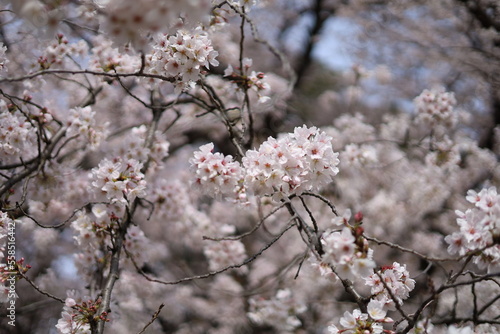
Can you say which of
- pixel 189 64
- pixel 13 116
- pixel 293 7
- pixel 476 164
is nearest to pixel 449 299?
pixel 476 164

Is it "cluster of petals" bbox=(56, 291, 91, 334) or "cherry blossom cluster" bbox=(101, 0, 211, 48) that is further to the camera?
"cluster of petals" bbox=(56, 291, 91, 334)

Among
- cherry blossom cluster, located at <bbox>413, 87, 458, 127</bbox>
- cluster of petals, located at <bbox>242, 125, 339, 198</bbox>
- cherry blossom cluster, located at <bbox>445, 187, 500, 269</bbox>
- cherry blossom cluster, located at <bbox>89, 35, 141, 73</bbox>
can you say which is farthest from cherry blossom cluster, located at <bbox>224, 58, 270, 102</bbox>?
cherry blossom cluster, located at <bbox>413, 87, 458, 127</bbox>

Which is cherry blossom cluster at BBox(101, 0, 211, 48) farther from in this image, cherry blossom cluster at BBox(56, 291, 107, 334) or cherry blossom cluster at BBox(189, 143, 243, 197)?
cherry blossom cluster at BBox(56, 291, 107, 334)

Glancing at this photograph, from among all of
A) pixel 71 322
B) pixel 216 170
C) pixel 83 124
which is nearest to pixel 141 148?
pixel 83 124

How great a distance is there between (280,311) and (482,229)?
9.32ft

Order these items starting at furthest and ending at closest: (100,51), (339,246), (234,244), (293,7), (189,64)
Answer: (293,7)
(234,244)
(100,51)
(189,64)
(339,246)

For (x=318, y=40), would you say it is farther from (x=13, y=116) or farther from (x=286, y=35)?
(x=13, y=116)

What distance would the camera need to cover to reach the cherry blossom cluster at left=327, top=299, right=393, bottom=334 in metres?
1.82

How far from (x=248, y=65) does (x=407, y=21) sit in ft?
21.8

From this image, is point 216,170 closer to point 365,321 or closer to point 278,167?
point 278,167

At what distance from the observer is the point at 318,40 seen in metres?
10.5

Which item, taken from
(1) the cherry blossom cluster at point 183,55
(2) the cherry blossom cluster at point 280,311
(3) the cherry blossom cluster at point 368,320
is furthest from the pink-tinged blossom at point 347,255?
(2) the cherry blossom cluster at point 280,311

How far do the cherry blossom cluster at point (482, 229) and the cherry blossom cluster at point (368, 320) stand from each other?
50 centimetres

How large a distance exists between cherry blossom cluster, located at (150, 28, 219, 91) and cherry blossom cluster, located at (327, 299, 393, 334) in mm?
1500
